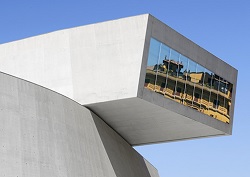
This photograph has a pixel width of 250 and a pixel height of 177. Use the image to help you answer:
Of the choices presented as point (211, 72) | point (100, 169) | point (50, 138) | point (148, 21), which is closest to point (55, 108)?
point (50, 138)

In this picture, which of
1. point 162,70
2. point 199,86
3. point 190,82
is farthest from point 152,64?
point 199,86

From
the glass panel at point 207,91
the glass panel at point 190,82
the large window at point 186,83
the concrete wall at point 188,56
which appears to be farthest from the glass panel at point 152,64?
the glass panel at point 207,91

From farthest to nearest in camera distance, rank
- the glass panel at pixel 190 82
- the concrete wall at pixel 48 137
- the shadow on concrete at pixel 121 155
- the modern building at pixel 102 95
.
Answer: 1. the glass panel at pixel 190 82
2. the shadow on concrete at pixel 121 155
3. the modern building at pixel 102 95
4. the concrete wall at pixel 48 137

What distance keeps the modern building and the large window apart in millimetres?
59

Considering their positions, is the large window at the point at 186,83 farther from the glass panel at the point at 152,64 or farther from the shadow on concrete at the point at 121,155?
the shadow on concrete at the point at 121,155

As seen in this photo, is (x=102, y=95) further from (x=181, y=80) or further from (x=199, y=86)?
(x=199, y=86)

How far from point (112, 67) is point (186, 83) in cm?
542

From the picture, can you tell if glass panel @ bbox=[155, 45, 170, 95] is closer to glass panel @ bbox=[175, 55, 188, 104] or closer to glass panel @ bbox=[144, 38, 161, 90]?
glass panel @ bbox=[144, 38, 161, 90]

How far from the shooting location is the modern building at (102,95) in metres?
29.2

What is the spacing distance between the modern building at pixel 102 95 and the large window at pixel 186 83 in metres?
0.06

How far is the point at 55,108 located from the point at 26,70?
5.52 metres

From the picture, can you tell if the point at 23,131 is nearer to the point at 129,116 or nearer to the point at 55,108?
the point at 55,108

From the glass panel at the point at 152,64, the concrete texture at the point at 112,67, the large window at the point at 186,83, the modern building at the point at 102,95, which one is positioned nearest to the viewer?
the modern building at the point at 102,95

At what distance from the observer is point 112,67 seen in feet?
109
